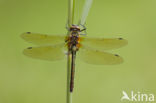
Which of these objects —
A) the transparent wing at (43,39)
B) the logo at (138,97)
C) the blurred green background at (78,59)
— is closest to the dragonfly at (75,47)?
the transparent wing at (43,39)

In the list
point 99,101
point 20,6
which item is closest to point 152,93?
point 99,101

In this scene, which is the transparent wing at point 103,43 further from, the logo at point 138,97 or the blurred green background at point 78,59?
the logo at point 138,97

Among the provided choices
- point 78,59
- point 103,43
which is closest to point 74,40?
point 103,43

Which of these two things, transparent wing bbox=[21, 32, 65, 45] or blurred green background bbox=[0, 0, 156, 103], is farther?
blurred green background bbox=[0, 0, 156, 103]

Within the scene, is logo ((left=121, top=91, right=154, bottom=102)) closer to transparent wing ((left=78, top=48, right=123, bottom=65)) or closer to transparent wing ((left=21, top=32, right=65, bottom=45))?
transparent wing ((left=78, top=48, right=123, bottom=65))

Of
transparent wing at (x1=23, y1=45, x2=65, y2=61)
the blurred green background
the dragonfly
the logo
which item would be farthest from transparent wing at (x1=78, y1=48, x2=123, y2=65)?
the logo

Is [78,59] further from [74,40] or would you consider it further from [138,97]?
[138,97]
